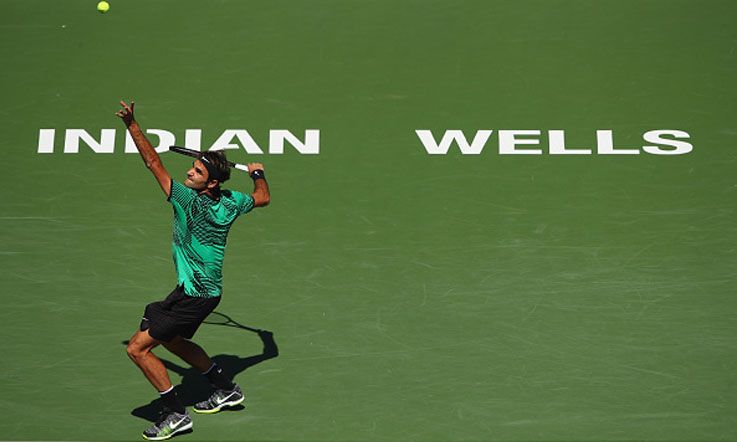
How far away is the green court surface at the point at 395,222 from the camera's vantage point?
10109 millimetres

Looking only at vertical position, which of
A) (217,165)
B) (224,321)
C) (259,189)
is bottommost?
(224,321)

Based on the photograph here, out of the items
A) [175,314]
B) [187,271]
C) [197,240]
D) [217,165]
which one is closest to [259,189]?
[217,165]

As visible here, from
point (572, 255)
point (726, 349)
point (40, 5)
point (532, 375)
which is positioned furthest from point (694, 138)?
point (40, 5)

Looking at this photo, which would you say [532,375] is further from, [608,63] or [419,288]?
→ [608,63]

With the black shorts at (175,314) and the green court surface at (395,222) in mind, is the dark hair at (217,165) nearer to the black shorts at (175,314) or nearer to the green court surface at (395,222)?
the black shorts at (175,314)

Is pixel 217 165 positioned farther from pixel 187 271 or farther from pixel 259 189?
pixel 187 271

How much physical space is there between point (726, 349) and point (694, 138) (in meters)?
2.86

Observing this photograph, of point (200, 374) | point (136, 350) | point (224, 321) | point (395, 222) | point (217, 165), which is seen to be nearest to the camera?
point (136, 350)

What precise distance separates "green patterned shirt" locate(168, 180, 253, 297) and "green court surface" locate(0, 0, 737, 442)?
112 cm

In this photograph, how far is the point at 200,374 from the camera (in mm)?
10492

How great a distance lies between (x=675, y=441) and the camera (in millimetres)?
9602

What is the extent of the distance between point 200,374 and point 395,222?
101 inches

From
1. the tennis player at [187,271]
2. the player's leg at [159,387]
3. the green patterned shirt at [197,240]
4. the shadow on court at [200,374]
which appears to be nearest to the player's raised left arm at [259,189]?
the tennis player at [187,271]

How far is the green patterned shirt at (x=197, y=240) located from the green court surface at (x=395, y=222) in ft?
3.68
